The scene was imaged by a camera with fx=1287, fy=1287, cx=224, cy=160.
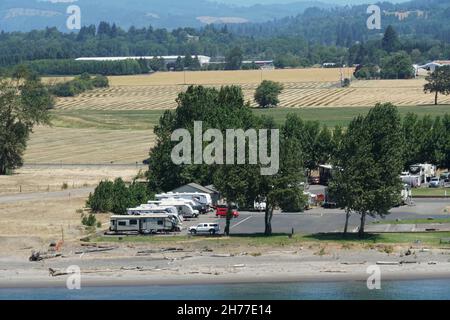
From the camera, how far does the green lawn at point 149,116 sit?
11600cm

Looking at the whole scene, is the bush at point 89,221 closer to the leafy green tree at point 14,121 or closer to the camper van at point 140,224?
the camper van at point 140,224

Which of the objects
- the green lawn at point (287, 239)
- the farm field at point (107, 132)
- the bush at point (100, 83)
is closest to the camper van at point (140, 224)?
the green lawn at point (287, 239)

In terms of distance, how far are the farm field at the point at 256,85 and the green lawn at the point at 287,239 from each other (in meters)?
77.5

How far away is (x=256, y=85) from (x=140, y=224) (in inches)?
4421

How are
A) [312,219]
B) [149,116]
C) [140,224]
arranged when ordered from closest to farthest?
1. [140,224]
2. [312,219]
3. [149,116]

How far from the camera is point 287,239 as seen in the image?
51594 millimetres

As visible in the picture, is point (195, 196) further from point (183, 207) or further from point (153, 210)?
point (153, 210)

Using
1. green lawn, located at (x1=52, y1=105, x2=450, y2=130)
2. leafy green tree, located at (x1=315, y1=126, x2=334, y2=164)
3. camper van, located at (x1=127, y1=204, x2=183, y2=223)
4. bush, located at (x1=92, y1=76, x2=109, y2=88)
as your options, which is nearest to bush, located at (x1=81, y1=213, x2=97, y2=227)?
camper van, located at (x1=127, y1=204, x2=183, y2=223)

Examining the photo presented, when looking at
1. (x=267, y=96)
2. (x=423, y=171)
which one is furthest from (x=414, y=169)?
(x=267, y=96)

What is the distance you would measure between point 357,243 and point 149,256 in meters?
8.29

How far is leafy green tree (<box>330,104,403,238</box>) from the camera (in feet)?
170

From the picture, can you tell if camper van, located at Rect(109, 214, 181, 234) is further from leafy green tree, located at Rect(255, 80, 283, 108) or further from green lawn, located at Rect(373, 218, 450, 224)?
leafy green tree, located at Rect(255, 80, 283, 108)

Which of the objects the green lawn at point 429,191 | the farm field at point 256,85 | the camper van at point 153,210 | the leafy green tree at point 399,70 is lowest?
the farm field at point 256,85

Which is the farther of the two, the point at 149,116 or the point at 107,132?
the point at 149,116
